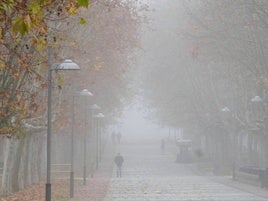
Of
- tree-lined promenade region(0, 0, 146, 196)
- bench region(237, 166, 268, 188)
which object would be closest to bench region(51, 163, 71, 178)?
tree-lined promenade region(0, 0, 146, 196)

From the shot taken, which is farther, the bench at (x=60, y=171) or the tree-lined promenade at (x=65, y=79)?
the bench at (x=60, y=171)

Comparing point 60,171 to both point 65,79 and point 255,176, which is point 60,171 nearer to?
point 255,176

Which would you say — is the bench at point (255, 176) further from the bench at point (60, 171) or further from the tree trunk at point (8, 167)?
the tree trunk at point (8, 167)

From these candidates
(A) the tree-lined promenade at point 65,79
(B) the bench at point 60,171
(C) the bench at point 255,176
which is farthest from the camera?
(B) the bench at point 60,171

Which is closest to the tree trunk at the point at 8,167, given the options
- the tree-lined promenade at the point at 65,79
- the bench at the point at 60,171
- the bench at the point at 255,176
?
the tree-lined promenade at the point at 65,79

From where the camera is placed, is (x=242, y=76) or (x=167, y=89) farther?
(x=167, y=89)

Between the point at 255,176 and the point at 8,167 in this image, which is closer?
the point at 8,167

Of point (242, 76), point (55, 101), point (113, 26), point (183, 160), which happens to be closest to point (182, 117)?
point (183, 160)

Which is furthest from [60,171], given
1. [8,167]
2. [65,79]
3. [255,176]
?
[8,167]

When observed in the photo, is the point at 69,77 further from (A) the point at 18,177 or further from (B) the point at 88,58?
(A) the point at 18,177

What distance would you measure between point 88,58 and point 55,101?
209 inches

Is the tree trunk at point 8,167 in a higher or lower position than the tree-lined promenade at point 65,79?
lower

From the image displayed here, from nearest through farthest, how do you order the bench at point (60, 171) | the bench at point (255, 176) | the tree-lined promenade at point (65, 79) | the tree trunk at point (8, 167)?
the tree-lined promenade at point (65, 79) < the tree trunk at point (8, 167) < the bench at point (255, 176) < the bench at point (60, 171)

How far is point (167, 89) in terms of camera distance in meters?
62.7
